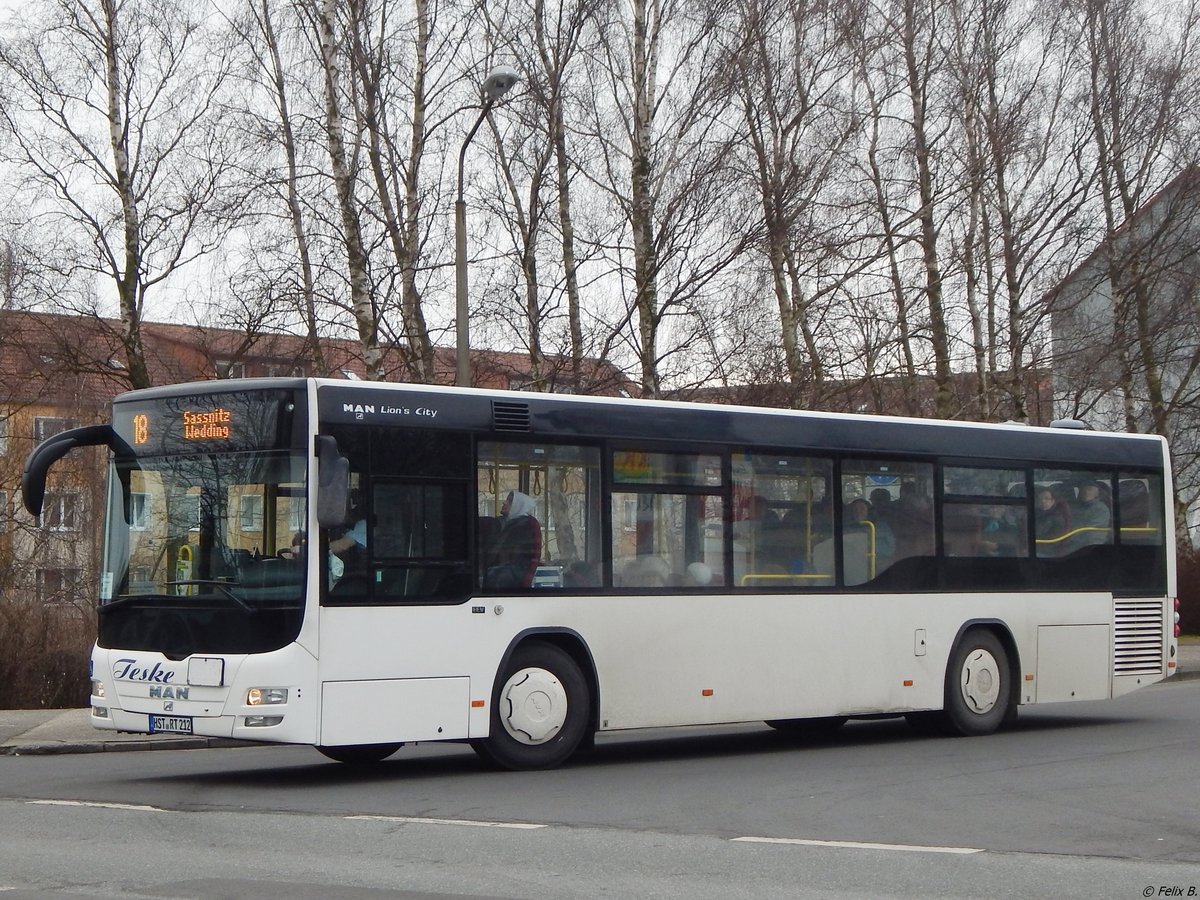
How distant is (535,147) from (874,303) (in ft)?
21.1

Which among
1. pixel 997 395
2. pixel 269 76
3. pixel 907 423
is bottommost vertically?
pixel 907 423

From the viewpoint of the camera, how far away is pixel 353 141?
24391 millimetres

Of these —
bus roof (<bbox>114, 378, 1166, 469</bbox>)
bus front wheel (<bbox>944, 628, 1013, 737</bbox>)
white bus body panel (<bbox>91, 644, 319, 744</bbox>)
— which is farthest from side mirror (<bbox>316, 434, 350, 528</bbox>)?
bus front wheel (<bbox>944, 628, 1013, 737</bbox>)

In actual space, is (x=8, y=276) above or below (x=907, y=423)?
above

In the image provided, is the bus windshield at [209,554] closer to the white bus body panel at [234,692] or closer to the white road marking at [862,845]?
the white bus body panel at [234,692]

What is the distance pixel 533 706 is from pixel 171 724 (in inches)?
105

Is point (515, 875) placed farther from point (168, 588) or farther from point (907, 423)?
point (907, 423)

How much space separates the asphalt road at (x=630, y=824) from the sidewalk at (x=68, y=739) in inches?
21.8

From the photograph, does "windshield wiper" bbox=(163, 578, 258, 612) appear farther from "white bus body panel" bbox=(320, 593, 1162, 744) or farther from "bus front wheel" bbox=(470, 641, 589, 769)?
"bus front wheel" bbox=(470, 641, 589, 769)

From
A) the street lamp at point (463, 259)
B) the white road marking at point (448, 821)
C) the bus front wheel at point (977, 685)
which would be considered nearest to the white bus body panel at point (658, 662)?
the bus front wheel at point (977, 685)

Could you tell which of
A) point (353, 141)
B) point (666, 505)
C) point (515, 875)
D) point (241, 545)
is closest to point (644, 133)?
point (353, 141)

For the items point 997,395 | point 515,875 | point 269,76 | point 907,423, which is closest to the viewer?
point 515,875

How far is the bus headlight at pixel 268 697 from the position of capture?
10906mm

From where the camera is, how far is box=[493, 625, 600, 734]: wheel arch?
1223 centimetres
